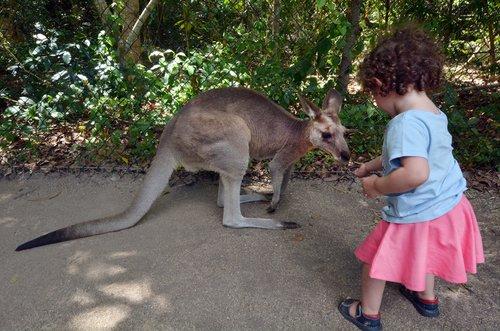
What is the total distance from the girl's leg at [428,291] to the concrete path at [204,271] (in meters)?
0.09

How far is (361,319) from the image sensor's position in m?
1.95

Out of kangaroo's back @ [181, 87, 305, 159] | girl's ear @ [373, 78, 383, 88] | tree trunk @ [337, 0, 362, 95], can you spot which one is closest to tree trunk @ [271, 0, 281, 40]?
tree trunk @ [337, 0, 362, 95]

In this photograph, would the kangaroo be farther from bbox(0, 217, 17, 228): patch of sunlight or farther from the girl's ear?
the girl's ear

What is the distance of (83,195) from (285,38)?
2.25m

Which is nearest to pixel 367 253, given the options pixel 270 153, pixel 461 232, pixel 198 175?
pixel 461 232

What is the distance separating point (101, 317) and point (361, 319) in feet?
4.06

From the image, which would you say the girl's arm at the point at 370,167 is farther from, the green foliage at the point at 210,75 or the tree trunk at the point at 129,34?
the tree trunk at the point at 129,34

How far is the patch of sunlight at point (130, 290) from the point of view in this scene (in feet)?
7.11

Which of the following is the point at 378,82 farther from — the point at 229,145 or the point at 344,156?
the point at 229,145

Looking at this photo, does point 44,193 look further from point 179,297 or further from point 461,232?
point 461,232

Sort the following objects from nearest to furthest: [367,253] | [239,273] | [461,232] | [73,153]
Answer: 1. [461,232]
2. [367,253]
3. [239,273]
4. [73,153]

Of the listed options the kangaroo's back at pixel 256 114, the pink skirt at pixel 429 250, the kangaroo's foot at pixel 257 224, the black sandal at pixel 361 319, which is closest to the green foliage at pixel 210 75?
the kangaroo's back at pixel 256 114

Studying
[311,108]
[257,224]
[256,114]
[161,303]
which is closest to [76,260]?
[161,303]

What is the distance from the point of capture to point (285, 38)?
3939 mm
